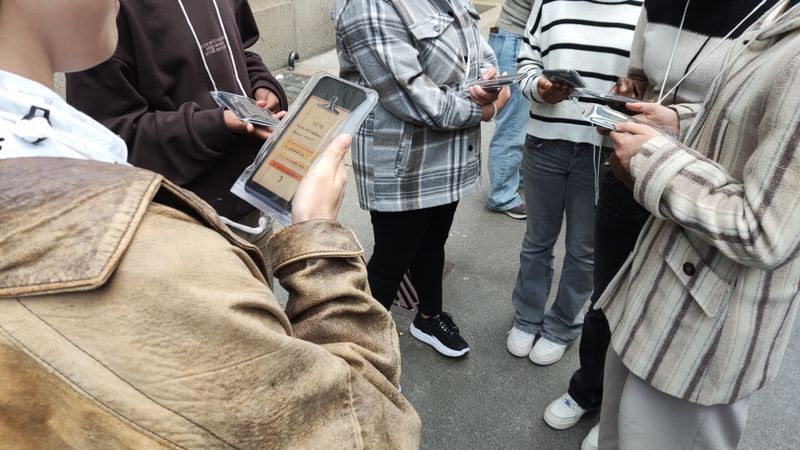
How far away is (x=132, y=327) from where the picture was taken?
1.75 feet

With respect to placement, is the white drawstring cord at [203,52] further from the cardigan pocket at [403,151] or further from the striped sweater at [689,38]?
the striped sweater at [689,38]

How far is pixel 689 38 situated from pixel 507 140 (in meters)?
2.37

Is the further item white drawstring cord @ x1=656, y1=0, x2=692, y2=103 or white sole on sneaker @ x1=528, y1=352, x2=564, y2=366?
white sole on sneaker @ x1=528, y1=352, x2=564, y2=366

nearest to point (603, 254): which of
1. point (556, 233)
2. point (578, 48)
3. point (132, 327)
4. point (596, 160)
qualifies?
point (596, 160)

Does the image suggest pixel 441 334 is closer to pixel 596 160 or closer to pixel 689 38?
pixel 596 160

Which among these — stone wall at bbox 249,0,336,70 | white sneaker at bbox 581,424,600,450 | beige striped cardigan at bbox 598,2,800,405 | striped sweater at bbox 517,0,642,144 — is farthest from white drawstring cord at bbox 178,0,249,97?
stone wall at bbox 249,0,336,70

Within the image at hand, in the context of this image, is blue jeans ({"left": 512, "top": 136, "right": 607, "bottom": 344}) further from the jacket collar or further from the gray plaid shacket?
the jacket collar

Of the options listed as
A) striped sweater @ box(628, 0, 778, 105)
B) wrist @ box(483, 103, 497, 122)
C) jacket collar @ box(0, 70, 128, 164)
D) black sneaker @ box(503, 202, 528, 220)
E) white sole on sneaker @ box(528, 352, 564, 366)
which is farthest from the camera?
black sneaker @ box(503, 202, 528, 220)

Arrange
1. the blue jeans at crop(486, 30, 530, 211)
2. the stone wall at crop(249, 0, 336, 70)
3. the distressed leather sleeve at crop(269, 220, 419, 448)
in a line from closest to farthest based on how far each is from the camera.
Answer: the distressed leather sleeve at crop(269, 220, 419, 448) → the blue jeans at crop(486, 30, 530, 211) → the stone wall at crop(249, 0, 336, 70)

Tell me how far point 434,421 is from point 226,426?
6.35ft

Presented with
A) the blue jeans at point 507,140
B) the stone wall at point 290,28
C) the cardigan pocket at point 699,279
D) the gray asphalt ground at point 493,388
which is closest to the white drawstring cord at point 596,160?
the cardigan pocket at point 699,279

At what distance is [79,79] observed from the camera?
154 centimetres

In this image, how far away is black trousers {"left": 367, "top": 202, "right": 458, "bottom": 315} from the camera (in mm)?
2211

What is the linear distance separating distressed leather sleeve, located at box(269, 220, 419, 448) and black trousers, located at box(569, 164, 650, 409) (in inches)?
48.5
